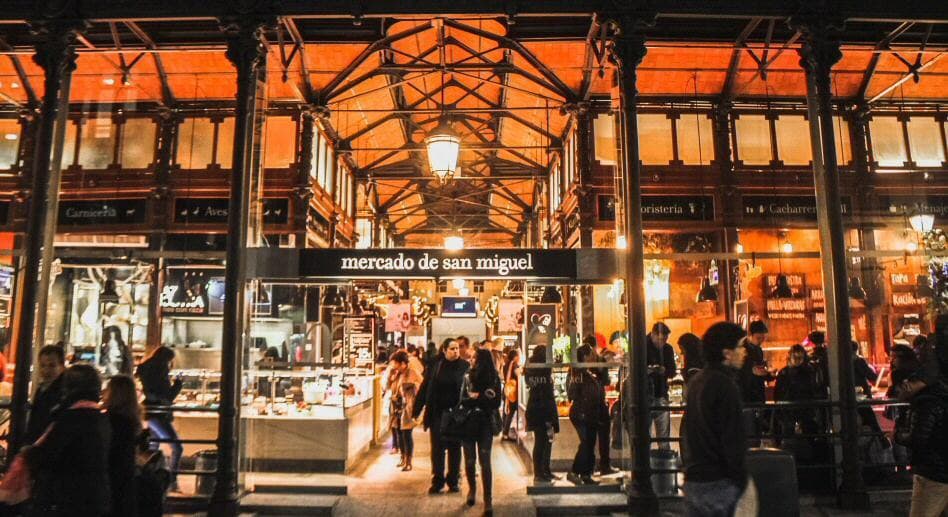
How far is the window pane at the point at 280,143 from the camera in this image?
14.0m

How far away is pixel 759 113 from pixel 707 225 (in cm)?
275

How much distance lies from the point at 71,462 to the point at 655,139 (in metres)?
12.3

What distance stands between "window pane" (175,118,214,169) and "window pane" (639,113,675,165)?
9169 millimetres

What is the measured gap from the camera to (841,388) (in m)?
7.72

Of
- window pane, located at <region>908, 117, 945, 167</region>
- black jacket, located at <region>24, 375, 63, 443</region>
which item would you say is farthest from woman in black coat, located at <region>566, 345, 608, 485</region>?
window pane, located at <region>908, 117, 945, 167</region>

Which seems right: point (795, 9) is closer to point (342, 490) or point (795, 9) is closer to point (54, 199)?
point (342, 490)

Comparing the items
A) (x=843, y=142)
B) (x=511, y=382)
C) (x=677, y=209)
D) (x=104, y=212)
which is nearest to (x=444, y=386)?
(x=511, y=382)

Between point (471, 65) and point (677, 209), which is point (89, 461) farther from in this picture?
point (677, 209)

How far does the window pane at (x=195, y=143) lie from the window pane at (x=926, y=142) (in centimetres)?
1486

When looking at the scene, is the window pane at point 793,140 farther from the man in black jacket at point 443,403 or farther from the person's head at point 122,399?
the person's head at point 122,399

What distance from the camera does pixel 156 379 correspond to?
8.30 m

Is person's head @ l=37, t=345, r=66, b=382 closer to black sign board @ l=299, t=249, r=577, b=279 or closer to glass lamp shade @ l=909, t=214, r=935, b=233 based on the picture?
black sign board @ l=299, t=249, r=577, b=279

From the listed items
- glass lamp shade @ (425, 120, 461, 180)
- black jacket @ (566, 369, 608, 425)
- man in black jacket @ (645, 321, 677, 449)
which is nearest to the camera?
Result: man in black jacket @ (645, 321, 677, 449)

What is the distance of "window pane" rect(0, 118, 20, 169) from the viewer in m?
13.6
